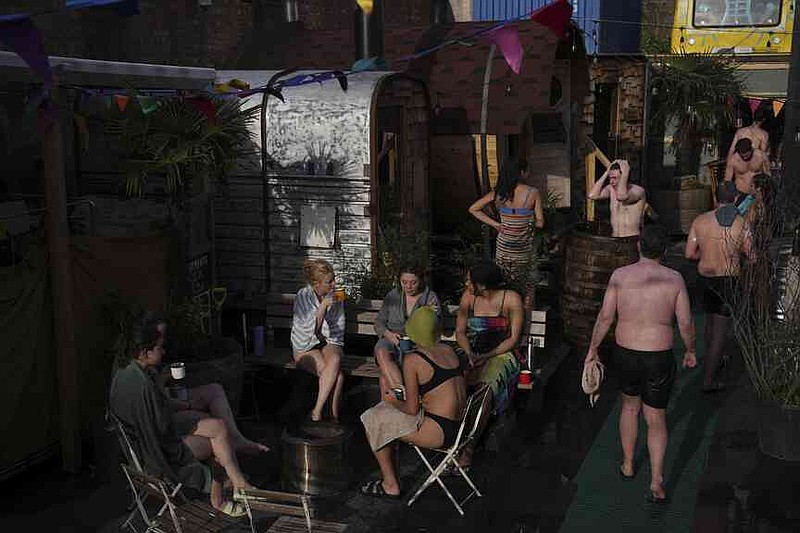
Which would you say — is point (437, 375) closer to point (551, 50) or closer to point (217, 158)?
point (217, 158)

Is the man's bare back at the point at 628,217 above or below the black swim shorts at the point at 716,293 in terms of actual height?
above

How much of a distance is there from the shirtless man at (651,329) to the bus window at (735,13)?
13.7 metres

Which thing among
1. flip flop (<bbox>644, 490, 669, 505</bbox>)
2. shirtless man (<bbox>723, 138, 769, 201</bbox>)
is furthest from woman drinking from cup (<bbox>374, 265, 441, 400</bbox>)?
shirtless man (<bbox>723, 138, 769, 201</bbox>)

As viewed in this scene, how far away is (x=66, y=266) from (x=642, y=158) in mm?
11223

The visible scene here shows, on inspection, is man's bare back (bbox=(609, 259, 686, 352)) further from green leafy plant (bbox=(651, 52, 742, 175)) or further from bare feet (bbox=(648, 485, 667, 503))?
green leafy plant (bbox=(651, 52, 742, 175))

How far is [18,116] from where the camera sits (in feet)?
34.2

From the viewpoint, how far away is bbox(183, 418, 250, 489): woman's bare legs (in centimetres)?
596

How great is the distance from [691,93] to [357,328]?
10710mm

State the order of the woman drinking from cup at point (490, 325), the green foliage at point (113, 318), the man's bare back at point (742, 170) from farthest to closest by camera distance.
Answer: the man's bare back at point (742, 170)
the woman drinking from cup at point (490, 325)
the green foliage at point (113, 318)

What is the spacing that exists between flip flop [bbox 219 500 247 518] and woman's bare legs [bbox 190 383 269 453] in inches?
16.5

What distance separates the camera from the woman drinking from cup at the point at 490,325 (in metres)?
7.38

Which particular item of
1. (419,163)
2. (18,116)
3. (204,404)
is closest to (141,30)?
(18,116)

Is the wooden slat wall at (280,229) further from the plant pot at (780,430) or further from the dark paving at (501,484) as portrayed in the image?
the plant pot at (780,430)

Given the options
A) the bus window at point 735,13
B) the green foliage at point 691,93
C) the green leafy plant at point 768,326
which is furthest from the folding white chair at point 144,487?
the bus window at point 735,13
